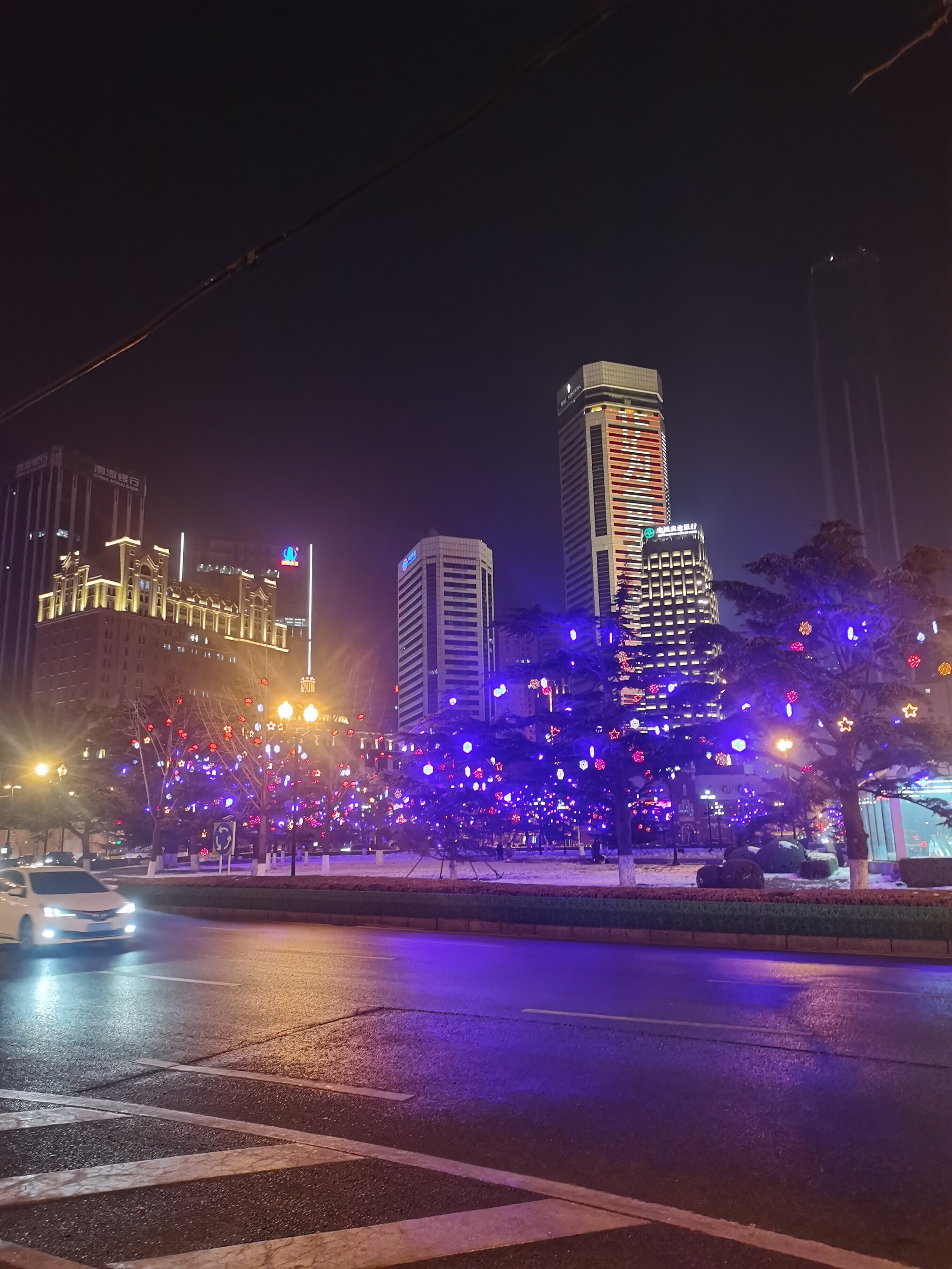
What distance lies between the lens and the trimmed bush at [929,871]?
898 inches

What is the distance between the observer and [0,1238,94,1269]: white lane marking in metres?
3.99

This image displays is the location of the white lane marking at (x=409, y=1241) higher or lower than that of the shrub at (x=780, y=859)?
lower

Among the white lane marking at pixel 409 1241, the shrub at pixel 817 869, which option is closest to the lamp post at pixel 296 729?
the shrub at pixel 817 869

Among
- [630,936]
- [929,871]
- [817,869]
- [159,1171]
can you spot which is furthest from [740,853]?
[159,1171]

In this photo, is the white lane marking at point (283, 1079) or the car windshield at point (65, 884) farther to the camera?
the car windshield at point (65, 884)

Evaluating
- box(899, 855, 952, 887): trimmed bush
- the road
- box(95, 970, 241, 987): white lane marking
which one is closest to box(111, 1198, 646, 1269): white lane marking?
the road

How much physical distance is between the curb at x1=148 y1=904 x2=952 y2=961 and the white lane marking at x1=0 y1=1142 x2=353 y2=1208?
40.1 feet

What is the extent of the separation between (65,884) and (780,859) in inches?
1056

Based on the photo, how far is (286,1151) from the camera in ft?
17.7

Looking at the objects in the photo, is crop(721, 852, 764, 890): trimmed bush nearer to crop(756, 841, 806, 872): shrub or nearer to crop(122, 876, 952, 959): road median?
crop(122, 876, 952, 959): road median

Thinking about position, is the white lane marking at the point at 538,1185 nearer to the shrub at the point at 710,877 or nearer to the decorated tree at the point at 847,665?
the decorated tree at the point at 847,665

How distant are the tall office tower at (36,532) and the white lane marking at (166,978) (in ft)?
590

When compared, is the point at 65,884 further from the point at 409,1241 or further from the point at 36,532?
the point at 36,532

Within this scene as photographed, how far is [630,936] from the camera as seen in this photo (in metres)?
17.3
